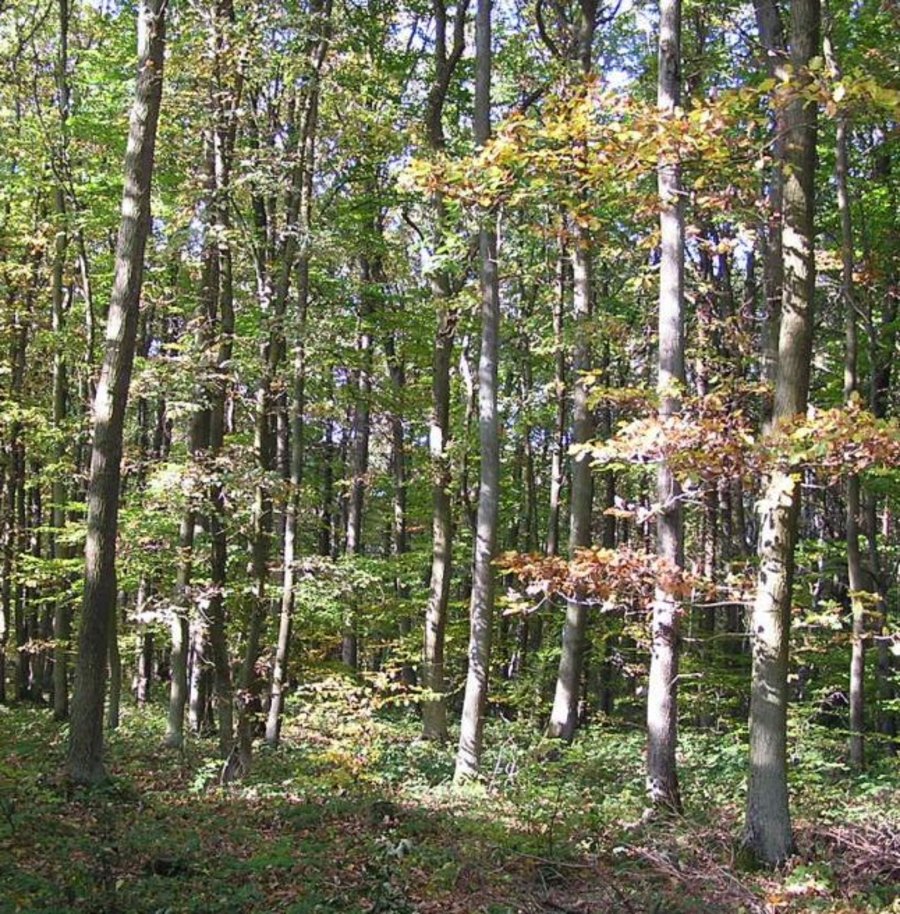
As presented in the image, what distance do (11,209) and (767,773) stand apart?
1959cm

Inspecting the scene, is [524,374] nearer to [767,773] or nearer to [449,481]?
[449,481]

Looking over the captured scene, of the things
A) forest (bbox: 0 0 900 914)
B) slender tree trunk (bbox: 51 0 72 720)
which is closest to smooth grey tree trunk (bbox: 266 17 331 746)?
forest (bbox: 0 0 900 914)

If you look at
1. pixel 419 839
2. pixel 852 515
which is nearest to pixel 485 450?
pixel 419 839

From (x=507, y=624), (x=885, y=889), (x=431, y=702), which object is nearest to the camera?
(x=885, y=889)

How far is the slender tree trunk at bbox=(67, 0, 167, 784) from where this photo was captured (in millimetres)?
8773

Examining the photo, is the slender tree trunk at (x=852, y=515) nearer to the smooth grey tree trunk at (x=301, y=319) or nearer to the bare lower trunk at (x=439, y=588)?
the bare lower trunk at (x=439, y=588)

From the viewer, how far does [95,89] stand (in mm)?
15719

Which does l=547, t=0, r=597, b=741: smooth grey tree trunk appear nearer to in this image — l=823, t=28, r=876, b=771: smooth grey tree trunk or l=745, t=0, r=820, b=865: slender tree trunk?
l=823, t=28, r=876, b=771: smooth grey tree trunk

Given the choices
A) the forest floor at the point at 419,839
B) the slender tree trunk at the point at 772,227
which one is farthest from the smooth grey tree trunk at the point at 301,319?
the slender tree trunk at the point at 772,227

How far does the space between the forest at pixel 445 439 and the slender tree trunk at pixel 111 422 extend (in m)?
0.04

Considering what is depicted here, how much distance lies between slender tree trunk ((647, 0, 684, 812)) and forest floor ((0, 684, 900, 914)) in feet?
1.87

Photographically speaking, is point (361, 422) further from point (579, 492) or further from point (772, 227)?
point (772, 227)

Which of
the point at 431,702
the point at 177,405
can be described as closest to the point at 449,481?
the point at 431,702

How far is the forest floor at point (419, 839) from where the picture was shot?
588 centimetres
